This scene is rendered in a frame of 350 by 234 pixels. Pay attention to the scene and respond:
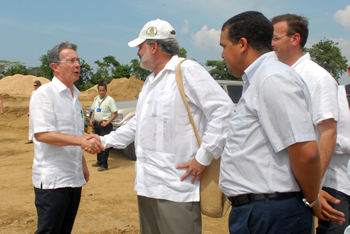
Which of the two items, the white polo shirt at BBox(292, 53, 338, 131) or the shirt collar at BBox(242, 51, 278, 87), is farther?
the white polo shirt at BBox(292, 53, 338, 131)

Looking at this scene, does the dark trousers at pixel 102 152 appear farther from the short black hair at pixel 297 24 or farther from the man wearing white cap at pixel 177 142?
A: the short black hair at pixel 297 24

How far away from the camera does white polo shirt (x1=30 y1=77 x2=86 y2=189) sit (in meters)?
2.58

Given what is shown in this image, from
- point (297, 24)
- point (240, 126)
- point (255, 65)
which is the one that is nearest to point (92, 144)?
point (240, 126)

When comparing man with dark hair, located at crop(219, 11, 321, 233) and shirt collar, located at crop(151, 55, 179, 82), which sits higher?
shirt collar, located at crop(151, 55, 179, 82)

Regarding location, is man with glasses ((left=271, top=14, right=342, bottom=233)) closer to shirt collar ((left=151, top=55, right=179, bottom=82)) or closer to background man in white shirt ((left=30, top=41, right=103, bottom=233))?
shirt collar ((left=151, top=55, right=179, bottom=82))

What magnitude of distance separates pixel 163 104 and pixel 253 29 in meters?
0.86

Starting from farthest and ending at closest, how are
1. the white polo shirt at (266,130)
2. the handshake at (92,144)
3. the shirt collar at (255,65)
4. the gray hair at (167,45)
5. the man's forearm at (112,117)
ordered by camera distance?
the man's forearm at (112,117) → the handshake at (92,144) → the gray hair at (167,45) → the shirt collar at (255,65) → the white polo shirt at (266,130)

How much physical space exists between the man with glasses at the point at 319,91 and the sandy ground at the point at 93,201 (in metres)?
2.01

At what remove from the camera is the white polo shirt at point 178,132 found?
6.99 ft

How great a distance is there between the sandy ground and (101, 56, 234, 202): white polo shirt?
200cm

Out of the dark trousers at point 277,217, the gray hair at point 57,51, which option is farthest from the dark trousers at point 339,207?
the gray hair at point 57,51

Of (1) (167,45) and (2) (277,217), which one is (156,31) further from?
(2) (277,217)

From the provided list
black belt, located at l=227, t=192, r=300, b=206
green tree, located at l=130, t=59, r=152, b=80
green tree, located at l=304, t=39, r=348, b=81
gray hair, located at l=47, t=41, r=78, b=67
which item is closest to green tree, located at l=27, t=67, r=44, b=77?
green tree, located at l=130, t=59, r=152, b=80

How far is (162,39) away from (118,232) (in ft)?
8.76
